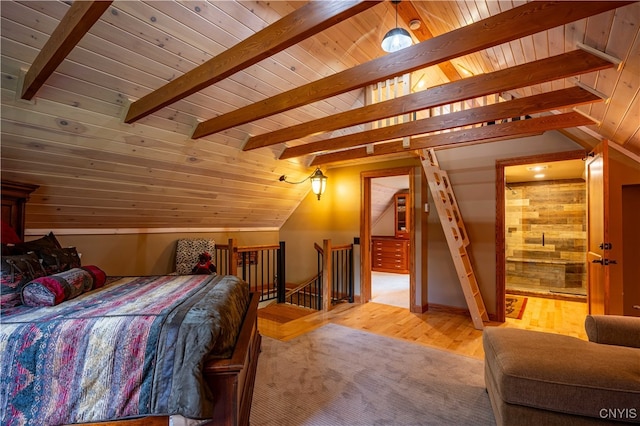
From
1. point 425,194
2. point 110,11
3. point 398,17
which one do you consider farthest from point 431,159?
point 110,11

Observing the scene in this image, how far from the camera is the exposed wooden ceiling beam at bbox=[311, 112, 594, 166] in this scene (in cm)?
272

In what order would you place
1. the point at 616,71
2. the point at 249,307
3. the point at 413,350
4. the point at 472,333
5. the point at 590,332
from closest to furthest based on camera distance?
the point at 616,71 → the point at 590,332 → the point at 249,307 → the point at 413,350 → the point at 472,333

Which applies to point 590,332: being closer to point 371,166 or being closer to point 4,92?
point 371,166

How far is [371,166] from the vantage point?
4859 mm

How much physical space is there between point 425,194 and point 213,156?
9.66 feet

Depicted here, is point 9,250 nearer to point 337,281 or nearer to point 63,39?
point 63,39

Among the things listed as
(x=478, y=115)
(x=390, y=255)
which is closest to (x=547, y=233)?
(x=390, y=255)

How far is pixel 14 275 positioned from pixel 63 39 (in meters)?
1.41

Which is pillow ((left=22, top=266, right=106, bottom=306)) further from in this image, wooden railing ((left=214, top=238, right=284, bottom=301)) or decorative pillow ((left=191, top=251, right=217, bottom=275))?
wooden railing ((left=214, top=238, right=284, bottom=301))

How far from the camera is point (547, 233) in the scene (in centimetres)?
592

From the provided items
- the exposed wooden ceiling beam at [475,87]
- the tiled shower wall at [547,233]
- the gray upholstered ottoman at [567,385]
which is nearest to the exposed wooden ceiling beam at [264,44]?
the exposed wooden ceiling beam at [475,87]

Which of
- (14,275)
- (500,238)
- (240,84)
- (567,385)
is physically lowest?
(567,385)

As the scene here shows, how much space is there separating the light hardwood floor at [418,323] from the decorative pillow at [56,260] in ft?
6.51

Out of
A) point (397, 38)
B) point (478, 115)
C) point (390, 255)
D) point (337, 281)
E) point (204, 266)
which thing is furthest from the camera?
point (390, 255)
